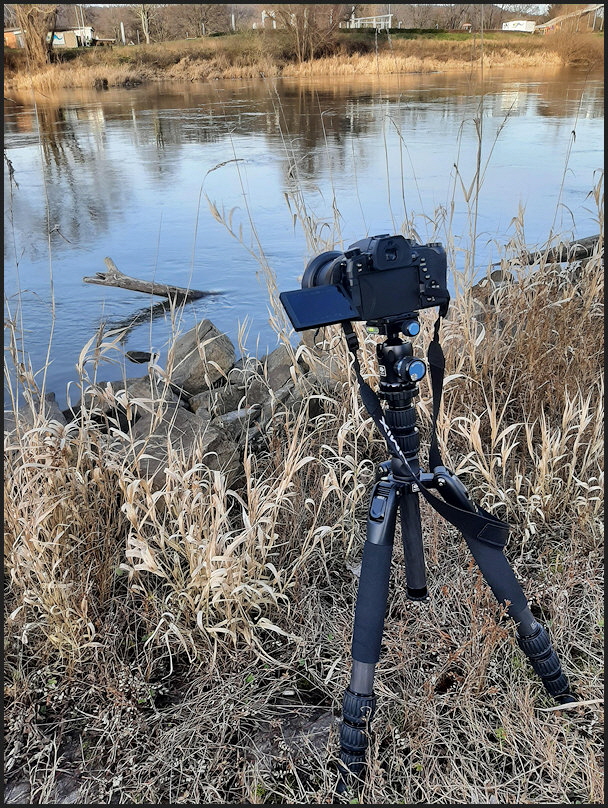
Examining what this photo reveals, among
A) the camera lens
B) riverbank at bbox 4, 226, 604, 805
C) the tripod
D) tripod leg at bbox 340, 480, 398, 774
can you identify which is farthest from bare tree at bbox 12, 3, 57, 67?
tripod leg at bbox 340, 480, 398, 774

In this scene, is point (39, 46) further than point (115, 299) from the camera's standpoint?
No

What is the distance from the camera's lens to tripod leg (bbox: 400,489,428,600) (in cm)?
134

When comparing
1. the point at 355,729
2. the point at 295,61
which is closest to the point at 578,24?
the point at 295,61

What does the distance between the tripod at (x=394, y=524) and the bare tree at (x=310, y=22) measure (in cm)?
310

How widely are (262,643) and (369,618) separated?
558 millimetres

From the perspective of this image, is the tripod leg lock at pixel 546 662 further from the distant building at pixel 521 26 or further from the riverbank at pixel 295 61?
the distant building at pixel 521 26

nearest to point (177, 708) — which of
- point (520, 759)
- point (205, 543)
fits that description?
point (205, 543)

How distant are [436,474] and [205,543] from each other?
696 mm

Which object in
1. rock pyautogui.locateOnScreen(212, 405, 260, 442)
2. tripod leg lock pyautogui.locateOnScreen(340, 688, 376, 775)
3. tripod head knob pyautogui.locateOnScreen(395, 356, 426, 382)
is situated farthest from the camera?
rock pyautogui.locateOnScreen(212, 405, 260, 442)

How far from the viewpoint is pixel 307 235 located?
8.05ft

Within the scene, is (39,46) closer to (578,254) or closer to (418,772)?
(418,772)

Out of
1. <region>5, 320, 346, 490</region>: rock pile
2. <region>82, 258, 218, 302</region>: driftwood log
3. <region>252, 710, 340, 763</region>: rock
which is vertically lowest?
<region>252, 710, 340, 763</region>: rock

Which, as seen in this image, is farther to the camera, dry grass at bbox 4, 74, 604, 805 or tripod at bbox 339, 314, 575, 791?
dry grass at bbox 4, 74, 604, 805

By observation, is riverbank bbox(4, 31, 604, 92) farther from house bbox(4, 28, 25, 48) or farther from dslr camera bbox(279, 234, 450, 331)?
dslr camera bbox(279, 234, 450, 331)
